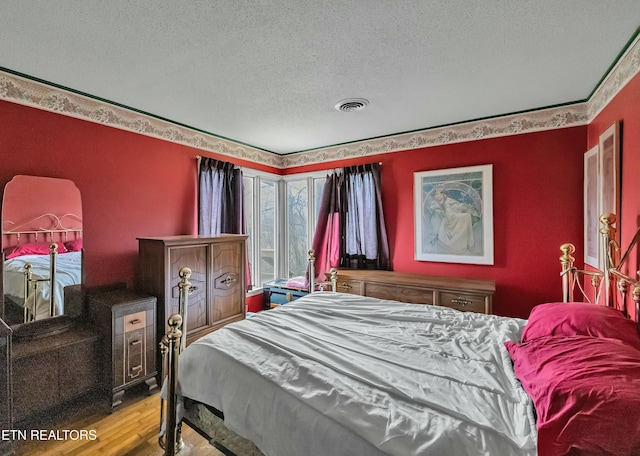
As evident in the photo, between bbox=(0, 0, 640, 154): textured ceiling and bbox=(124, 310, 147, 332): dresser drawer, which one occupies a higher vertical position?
bbox=(0, 0, 640, 154): textured ceiling

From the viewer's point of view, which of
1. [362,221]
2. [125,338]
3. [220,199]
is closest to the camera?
[125,338]

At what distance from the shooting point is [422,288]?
9.91 feet

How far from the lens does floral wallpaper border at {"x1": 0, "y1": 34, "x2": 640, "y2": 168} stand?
2.14 metres

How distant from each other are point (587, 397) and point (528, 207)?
2.51 m

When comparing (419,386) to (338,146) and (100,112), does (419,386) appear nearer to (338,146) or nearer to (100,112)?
(100,112)

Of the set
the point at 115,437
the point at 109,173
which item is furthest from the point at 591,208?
the point at 109,173

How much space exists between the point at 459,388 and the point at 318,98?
2295 mm

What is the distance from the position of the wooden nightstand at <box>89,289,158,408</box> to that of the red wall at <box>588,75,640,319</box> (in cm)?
344

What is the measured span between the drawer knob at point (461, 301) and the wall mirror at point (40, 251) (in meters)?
3.35

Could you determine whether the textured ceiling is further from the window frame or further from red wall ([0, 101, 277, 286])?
the window frame

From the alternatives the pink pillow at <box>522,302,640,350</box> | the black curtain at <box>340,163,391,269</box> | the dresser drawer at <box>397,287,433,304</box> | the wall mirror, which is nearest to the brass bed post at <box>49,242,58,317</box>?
the wall mirror

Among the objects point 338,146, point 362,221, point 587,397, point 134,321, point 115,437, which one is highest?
point 338,146

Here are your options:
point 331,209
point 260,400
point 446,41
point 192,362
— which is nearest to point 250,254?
point 331,209

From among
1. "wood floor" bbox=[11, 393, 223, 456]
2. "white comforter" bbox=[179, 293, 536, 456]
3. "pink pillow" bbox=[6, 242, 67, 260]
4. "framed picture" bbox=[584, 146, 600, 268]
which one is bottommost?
"wood floor" bbox=[11, 393, 223, 456]
